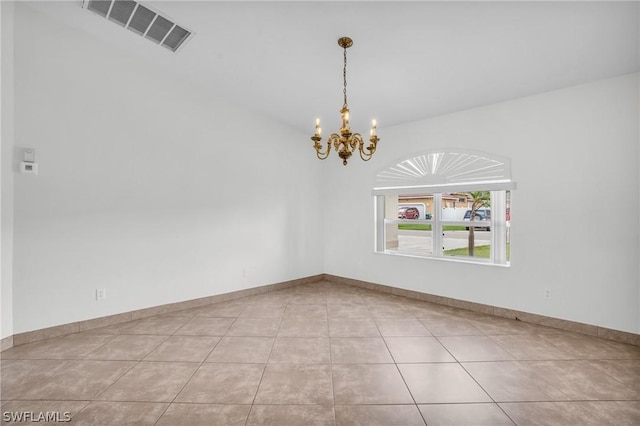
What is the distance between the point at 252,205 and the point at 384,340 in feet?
9.95

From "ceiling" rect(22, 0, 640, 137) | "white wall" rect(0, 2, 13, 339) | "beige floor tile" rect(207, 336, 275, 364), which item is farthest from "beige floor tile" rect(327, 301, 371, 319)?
"white wall" rect(0, 2, 13, 339)

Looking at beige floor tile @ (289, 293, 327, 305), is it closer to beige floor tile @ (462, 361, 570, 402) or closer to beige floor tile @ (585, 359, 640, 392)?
beige floor tile @ (462, 361, 570, 402)

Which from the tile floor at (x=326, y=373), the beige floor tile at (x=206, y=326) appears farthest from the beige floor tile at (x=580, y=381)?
the beige floor tile at (x=206, y=326)

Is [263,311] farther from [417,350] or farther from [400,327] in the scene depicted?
[417,350]

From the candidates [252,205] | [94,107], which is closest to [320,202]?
[252,205]

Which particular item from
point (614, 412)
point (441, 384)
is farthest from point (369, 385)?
point (614, 412)

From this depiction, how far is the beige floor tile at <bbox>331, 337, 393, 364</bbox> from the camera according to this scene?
2.70 m

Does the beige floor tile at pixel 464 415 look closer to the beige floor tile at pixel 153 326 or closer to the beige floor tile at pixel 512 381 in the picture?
the beige floor tile at pixel 512 381

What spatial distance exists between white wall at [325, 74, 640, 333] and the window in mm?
222

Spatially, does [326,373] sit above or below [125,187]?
below

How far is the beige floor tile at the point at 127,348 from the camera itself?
277cm

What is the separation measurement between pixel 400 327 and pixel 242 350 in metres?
1.89

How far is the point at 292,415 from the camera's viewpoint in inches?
76.9

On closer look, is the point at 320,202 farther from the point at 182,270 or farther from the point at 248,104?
the point at 182,270
